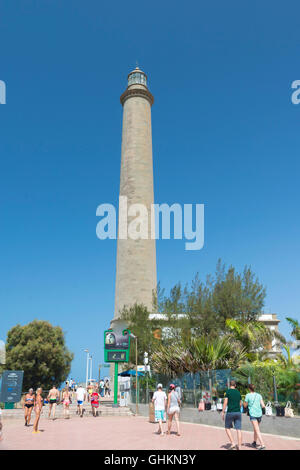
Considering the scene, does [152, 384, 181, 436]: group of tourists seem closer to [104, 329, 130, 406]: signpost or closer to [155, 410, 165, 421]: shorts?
[155, 410, 165, 421]: shorts

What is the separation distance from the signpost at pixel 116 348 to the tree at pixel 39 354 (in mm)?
19105

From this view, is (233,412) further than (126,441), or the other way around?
(126,441)

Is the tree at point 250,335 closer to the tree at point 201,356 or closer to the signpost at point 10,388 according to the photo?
the tree at point 201,356

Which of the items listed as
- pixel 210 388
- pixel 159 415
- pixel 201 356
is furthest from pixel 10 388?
pixel 159 415

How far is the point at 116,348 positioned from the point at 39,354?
1962 cm

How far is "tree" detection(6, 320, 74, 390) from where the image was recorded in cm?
4291

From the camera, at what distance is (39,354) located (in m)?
43.4

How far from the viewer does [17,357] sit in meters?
A: 42.9

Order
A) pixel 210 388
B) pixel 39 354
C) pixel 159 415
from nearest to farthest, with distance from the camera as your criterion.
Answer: pixel 159 415, pixel 210 388, pixel 39 354

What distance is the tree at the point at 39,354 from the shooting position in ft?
141

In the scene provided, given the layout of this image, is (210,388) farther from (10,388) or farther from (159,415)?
(10,388)
